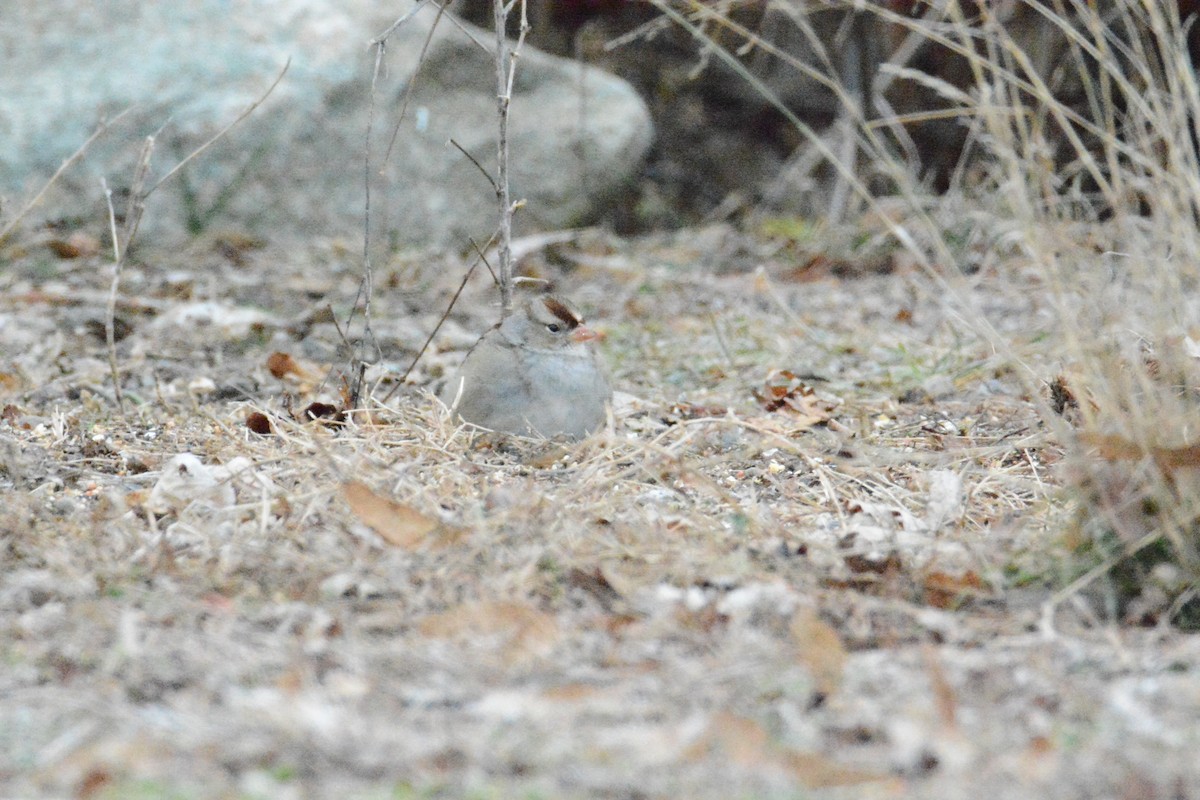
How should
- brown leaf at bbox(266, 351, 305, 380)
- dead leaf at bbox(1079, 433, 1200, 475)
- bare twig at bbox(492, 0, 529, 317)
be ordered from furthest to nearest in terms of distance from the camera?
brown leaf at bbox(266, 351, 305, 380), bare twig at bbox(492, 0, 529, 317), dead leaf at bbox(1079, 433, 1200, 475)

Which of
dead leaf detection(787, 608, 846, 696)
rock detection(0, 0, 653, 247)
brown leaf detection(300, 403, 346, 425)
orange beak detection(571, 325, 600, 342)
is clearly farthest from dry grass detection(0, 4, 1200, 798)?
rock detection(0, 0, 653, 247)

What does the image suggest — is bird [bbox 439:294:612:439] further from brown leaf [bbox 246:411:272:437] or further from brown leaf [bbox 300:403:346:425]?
brown leaf [bbox 246:411:272:437]

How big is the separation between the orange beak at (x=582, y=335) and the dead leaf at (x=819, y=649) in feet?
5.90

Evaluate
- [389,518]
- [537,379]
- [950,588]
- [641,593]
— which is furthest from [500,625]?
[537,379]

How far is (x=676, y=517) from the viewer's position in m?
2.89

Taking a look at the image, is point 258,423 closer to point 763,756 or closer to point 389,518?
point 389,518

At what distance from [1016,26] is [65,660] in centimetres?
632

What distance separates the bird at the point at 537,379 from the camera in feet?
12.3

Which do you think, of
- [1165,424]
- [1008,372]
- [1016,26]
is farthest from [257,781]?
[1016,26]

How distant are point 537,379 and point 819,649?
1.78m

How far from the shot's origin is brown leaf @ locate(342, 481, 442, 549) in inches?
103

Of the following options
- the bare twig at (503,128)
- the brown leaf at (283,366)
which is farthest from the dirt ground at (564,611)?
the bare twig at (503,128)

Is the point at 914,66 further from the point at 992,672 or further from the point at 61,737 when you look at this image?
the point at 61,737

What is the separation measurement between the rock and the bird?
246cm
